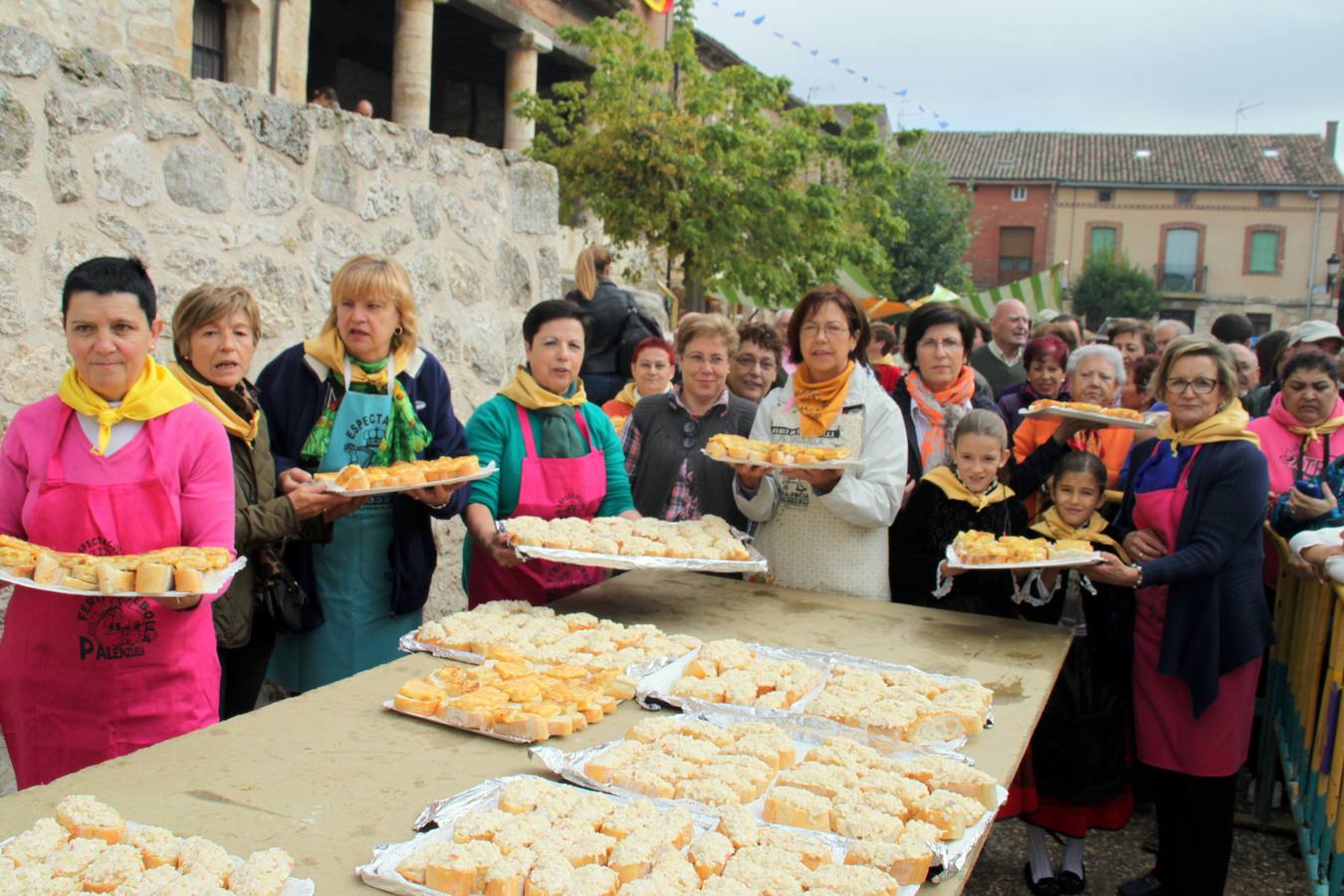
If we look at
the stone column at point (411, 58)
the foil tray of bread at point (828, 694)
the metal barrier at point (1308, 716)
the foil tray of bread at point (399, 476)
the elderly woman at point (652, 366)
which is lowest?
the metal barrier at point (1308, 716)

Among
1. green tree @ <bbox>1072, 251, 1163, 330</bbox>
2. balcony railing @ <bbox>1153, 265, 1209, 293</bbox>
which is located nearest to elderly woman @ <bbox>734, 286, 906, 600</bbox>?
green tree @ <bbox>1072, 251, 1163, 330</bbox>

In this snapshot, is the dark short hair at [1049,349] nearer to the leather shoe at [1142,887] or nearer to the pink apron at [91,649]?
the leather shoe at [1142,887]

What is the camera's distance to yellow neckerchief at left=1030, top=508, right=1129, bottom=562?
3721 mm

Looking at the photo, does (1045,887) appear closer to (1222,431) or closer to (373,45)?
(1222,431)

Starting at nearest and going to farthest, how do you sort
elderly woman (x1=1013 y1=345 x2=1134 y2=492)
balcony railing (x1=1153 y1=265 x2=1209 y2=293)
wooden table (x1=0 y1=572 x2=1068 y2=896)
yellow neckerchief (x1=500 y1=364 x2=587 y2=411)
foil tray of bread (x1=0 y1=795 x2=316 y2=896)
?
foil tray of bread (x1=0 y1=795 x2=316 y2=896) → wooden table (x1=0 y1=572 x2=1068 y2=896) → yellow neckerchief (x1=500 y1=364 x2=587 y2=411) → elderly woman (x1=1013 y1=345 x2=1134 y2=492) → balcony railing (x1=1153 y1=265 x2=1209 y2=293)

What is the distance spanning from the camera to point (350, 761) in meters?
2.17

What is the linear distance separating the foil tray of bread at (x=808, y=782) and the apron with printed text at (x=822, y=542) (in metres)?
1.42

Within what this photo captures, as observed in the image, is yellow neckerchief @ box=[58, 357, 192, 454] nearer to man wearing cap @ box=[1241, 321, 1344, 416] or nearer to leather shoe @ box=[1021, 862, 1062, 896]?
leather shoe @ box=[1021, 862, 1062, 896]

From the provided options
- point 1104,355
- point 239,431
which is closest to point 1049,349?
point 1104,355

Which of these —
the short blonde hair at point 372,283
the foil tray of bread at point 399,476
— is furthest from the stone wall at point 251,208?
the foil tray of bread at point 399,476

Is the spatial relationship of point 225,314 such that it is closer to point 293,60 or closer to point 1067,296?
point 293,60

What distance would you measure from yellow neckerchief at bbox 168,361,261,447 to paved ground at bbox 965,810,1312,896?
2996mm

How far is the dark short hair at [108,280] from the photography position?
8.27 feet

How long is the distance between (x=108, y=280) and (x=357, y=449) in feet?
3.53
